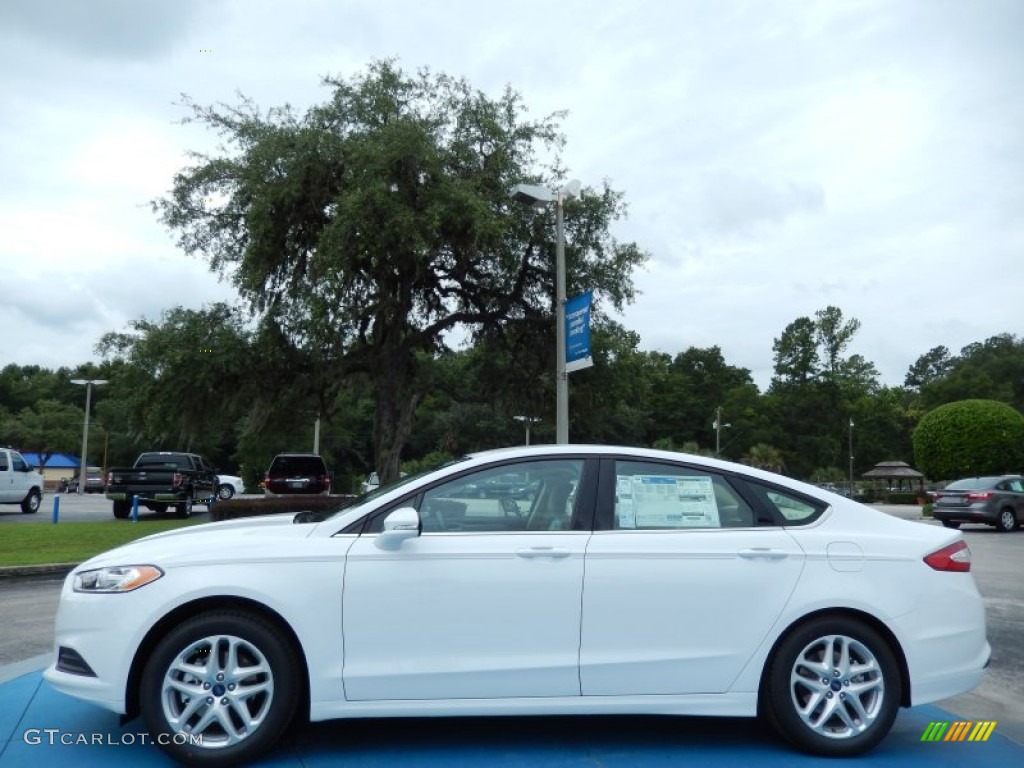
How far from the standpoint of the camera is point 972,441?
37594 mm

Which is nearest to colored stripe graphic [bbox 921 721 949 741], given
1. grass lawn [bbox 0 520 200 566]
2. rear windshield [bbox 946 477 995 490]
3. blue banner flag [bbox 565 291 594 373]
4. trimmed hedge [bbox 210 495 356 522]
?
blue banner flag [bbox 565 291 594 373]

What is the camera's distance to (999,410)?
1515 inches

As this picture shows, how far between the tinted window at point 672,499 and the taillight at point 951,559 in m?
0.93

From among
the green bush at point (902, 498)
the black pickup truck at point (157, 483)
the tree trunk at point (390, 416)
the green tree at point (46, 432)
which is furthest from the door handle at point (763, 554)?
the green tree at point (46, 432)

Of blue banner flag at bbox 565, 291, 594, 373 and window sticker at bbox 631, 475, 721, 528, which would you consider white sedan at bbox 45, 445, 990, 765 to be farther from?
blue banner flag at bbox 565, 291, 594, 373

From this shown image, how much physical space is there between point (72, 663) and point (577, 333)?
9.68m

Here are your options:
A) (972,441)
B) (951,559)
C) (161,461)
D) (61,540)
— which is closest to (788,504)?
(951,559)

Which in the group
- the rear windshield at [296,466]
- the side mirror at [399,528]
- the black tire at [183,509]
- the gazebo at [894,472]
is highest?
the gazebo at [894,472]

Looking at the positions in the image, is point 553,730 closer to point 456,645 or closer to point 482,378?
point 456,645

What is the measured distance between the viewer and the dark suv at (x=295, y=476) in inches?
1047

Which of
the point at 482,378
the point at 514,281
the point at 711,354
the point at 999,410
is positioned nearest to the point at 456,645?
the point at 514,281

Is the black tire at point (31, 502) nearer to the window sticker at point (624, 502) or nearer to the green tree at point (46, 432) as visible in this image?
the window sticker at point (624, 502)

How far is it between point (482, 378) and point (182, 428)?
760 cm

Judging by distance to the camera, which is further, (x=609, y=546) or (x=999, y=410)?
(x=999, y=410)
